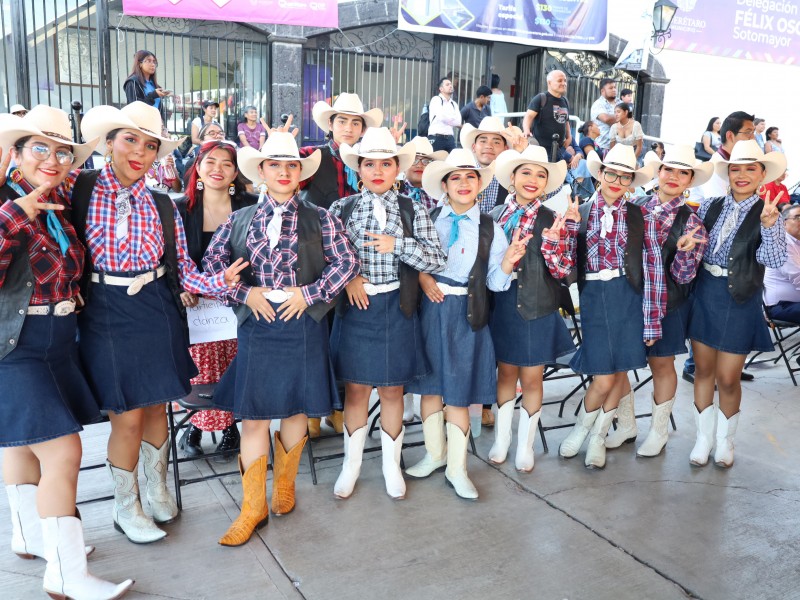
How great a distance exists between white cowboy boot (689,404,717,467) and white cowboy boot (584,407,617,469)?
0.56 metres

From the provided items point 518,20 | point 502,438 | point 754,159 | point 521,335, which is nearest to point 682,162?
point 754,159

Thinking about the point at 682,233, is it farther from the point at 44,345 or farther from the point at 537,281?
the point at 44,345

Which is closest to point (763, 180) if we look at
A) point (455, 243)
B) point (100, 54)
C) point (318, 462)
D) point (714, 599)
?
point (455, 243)

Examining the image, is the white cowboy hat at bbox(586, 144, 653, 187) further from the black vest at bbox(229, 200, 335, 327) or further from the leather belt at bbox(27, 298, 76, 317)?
the leather belt at bbox(27, 298, 76, 317)

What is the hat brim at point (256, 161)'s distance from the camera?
3.38m

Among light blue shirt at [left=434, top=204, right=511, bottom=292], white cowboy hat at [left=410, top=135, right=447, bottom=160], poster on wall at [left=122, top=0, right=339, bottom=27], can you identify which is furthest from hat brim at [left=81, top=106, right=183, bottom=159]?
poster on wall at [left=122, top=0, right=339, bottom=27]

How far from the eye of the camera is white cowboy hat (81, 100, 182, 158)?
3.10m

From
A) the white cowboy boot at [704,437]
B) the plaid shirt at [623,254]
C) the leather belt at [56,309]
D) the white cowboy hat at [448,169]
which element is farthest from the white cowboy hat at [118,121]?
the white cowboy boot at [704,437]

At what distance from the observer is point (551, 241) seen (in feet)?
12.4

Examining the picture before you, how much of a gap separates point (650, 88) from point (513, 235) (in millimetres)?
11571

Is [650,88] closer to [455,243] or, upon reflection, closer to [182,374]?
[455,243]

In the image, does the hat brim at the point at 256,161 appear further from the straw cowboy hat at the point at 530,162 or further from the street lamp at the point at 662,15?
the street lamp at the point at 662,15

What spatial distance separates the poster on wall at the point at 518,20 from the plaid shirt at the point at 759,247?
27.3 feet

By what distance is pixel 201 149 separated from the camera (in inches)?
152
